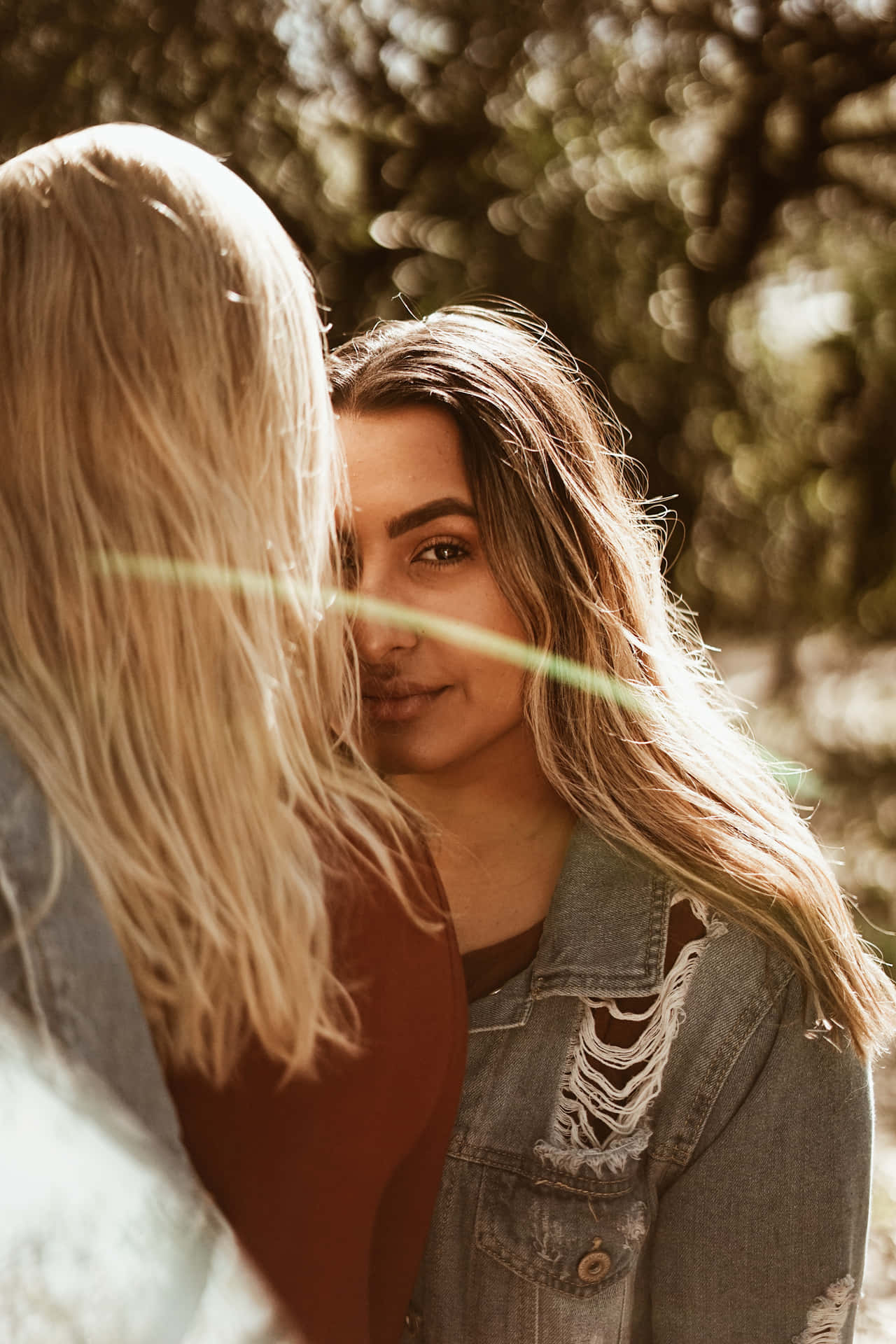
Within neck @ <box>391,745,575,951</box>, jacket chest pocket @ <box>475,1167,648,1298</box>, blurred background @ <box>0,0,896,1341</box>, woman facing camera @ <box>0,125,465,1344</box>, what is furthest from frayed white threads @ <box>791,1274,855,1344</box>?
blurred background @ <box>0,0,896,1341</box>

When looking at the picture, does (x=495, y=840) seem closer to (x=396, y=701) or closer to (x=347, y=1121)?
(x=396, y=701)

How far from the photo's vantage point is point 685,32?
13.1 ft

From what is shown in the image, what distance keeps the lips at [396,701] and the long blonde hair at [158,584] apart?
0.66 m

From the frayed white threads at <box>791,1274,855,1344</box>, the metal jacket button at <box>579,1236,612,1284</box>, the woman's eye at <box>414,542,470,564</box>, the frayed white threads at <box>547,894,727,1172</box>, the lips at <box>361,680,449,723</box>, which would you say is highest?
the woman's eye at <box>414,542,470,564</box>

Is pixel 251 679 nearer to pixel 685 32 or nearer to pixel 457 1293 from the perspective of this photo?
pixel 457 1293

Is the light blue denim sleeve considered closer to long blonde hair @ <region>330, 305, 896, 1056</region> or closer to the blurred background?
long blonde hair @ <region>330, 305, 896, 1056</region>

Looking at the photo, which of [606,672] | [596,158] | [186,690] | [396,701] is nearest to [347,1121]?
[186,690]

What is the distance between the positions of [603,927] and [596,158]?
10.3ft

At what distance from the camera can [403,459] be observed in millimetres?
1688

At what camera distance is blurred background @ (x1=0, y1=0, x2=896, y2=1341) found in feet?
11.2

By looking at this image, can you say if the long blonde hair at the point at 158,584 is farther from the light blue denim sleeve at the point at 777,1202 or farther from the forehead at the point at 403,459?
the light blue denim sleeve at the point at 777,1202

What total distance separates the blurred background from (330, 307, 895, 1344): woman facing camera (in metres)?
1.27

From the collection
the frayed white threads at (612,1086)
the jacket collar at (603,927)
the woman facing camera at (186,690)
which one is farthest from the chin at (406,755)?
the woman facing camera at (186,690)

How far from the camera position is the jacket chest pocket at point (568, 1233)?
152cm
